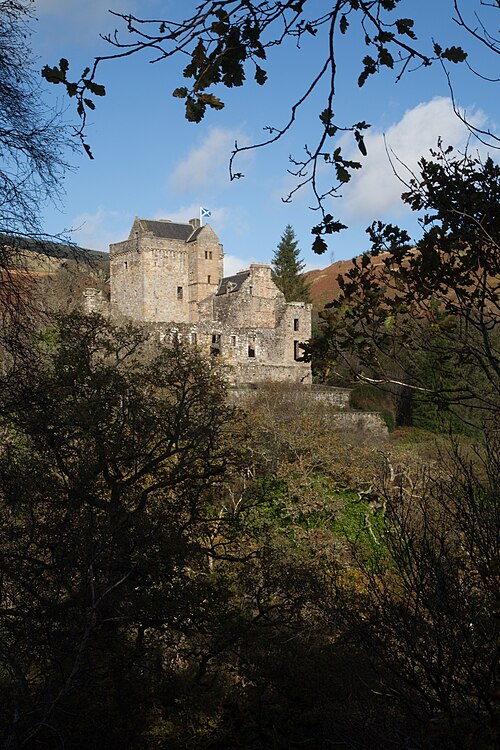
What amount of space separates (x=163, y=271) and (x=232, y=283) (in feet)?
12.6

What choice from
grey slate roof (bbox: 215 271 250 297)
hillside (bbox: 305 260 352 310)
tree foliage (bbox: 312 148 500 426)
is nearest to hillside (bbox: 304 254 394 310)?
hillside (bbox: 305 260 352 310)

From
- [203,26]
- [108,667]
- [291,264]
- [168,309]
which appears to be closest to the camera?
[203,26]

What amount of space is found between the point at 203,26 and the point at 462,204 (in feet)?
6.15

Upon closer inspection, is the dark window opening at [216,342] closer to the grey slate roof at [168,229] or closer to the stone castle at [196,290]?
the stone castle at [196,290]

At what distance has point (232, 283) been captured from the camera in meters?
41.5

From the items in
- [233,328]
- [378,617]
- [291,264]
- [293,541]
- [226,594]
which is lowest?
[293,541]

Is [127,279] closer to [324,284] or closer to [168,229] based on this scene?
[168,229]

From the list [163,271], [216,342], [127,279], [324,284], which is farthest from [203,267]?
[324,284]

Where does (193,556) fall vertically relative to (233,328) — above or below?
below

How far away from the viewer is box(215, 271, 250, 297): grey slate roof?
41.1m

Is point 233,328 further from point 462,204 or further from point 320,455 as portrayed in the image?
point 462,204

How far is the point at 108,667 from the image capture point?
8.43 m

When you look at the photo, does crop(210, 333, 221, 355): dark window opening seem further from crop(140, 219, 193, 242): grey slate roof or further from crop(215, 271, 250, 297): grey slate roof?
crop(140, 219, 193, 242): grey slate roof

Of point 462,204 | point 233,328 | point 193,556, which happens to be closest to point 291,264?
point 233,328
